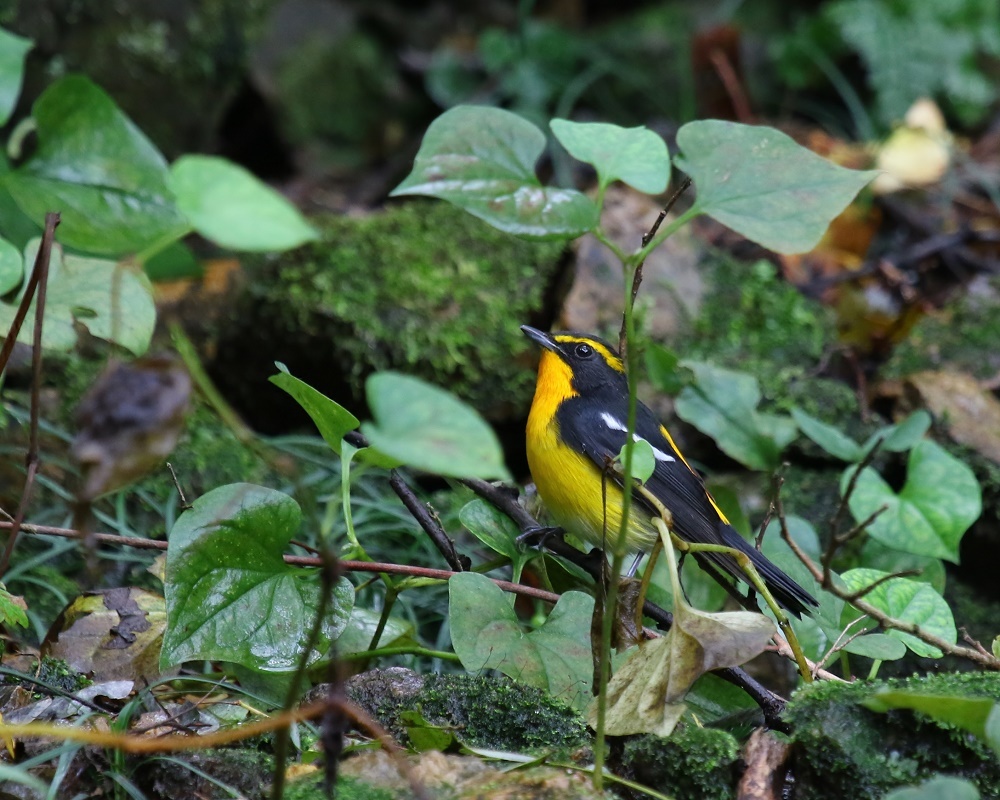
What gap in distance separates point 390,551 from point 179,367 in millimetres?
2471

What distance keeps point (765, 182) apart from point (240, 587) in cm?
140

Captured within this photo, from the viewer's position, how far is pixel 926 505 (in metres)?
3.23

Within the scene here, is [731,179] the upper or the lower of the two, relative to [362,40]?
upper

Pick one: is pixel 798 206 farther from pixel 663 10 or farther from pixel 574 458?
pixel 663 10

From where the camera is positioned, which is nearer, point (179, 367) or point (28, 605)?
point (179, 367)

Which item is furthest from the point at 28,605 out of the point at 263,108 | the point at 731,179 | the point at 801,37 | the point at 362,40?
the point at 801,37

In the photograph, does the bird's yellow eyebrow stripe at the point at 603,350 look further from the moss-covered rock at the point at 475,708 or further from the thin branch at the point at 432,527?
the moss-covered rock at the point at 475,708

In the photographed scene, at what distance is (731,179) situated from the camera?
200 cm

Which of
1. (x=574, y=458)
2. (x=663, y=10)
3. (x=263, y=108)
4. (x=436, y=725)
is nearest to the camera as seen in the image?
(x=436, y=725)

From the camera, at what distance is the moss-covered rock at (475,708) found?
224 centimetres

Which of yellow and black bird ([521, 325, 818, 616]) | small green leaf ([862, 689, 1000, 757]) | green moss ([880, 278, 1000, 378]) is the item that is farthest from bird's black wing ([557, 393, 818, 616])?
green moss ([880, 278, 1000, 378])

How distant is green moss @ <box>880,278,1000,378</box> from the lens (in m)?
4.51

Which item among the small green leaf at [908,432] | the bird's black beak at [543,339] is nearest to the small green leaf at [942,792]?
the small green leaf at [908,432]

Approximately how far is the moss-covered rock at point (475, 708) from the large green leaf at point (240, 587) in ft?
0.70
